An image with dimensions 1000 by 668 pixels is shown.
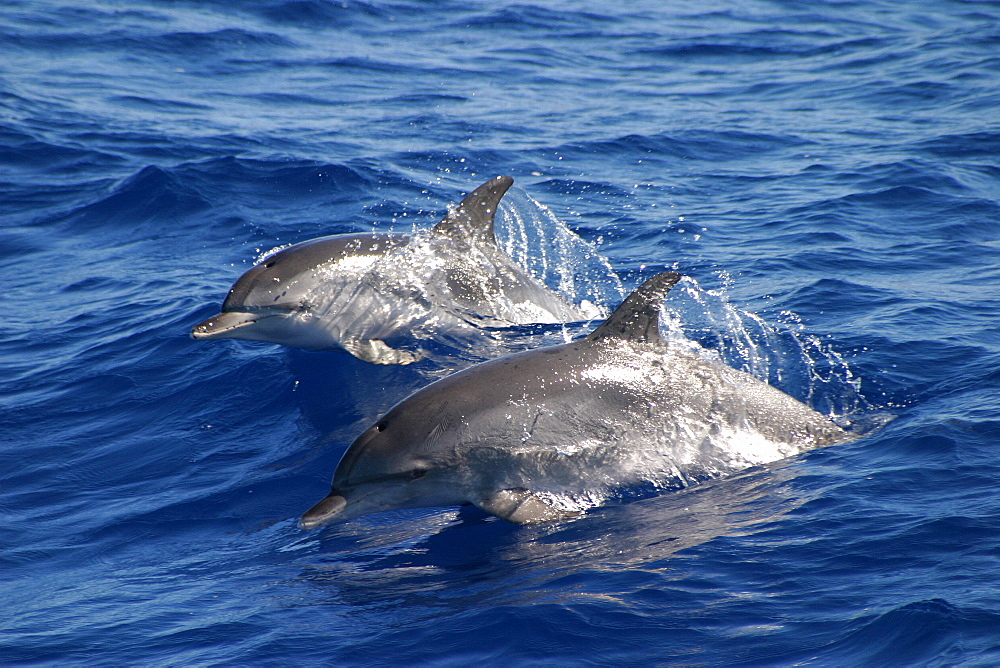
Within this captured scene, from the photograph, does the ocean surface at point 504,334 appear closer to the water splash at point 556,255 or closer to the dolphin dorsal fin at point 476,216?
the water splash at point 556,255

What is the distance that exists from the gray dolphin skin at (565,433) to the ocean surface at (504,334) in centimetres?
21

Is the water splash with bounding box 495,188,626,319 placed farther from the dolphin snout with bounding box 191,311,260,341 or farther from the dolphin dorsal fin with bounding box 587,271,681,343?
the dolphin dorsal fin with bounding box 587,271,681,343

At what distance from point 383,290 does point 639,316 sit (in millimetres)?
3061

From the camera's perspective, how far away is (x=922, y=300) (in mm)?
10086

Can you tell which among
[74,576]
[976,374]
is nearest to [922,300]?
[976,374]

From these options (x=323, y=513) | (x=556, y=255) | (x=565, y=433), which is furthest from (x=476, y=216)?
(x=323, y=513)

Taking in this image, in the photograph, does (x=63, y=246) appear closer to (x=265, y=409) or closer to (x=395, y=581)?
(x=265, y=409)

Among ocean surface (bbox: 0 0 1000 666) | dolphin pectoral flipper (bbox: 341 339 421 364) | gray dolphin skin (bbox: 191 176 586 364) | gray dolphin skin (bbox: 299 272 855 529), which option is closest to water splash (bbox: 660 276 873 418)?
ocean surface (bbox: 0 0 1000 666)

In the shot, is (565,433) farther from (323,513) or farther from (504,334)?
(504,334)

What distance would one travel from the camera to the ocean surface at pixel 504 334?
534 cm

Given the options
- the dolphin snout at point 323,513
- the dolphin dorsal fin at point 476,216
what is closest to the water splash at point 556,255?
the dolphin dorsal fin at point 476,216

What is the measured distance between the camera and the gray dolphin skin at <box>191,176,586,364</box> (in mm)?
8648

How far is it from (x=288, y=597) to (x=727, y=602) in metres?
2.30

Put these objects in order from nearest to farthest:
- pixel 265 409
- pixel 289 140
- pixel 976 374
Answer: pixel 976 374 < pixel 265 409 < pixel 289 140
